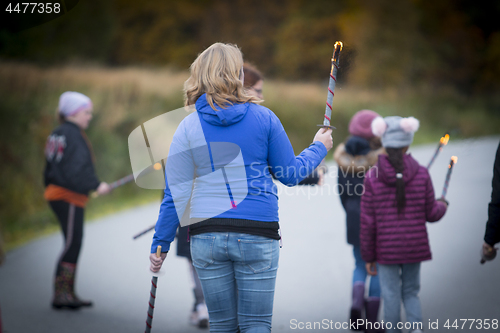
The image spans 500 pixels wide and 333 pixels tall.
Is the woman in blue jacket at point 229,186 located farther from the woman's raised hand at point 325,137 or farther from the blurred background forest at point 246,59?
the blurred background forest at point 246,59

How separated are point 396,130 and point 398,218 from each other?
0.55m

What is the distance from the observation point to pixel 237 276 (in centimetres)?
228

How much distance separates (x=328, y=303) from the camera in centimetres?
418

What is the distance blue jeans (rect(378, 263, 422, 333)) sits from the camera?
3.04 meters

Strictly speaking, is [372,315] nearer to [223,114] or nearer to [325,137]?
[325,137]

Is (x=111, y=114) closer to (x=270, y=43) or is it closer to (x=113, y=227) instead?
(x=113, y=227)

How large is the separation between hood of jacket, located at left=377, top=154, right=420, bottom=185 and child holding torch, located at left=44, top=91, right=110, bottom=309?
7.71 feet

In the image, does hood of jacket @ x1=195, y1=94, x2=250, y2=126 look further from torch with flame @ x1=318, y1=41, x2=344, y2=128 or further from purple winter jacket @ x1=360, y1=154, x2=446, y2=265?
purple winter jacket @ x1=360, y1=154, x2=446, y2=265

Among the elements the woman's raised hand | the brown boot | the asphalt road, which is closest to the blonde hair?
the woman's raised hand

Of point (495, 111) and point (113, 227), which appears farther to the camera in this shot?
point (495, 111)

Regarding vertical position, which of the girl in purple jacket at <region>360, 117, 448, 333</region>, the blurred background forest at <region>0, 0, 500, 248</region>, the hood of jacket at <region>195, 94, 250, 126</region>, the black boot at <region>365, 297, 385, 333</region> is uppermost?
the blurred background forest at <region>0, 0, 500, 248</region>

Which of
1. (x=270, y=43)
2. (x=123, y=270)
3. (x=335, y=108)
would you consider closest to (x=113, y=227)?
(x=123, y=270)

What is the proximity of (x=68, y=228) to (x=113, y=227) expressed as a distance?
3061 millimetres

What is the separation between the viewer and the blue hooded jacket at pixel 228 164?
7.27 ft
